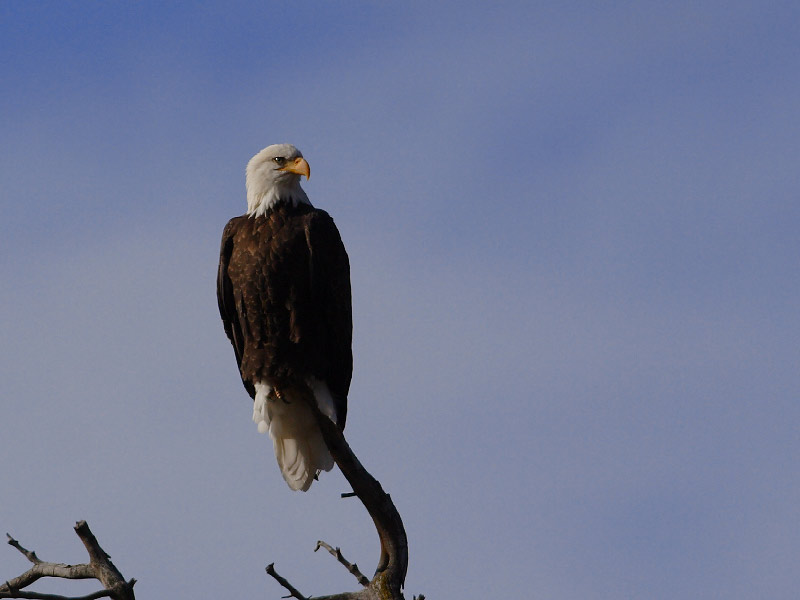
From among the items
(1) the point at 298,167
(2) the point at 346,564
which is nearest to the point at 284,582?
(2) the point at 346,564

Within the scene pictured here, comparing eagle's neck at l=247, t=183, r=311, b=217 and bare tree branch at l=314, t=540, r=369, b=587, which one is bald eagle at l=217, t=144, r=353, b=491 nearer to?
eagle's neck at l=247, t=183, r=311, b=217

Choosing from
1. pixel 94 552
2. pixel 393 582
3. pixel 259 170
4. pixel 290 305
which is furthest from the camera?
pixel 259 170

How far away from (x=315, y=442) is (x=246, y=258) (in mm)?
1050

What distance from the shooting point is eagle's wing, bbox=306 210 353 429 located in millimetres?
6926

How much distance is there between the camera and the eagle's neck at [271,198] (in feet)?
23.6

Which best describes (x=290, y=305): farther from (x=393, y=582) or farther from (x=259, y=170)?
(x=393, y=582)

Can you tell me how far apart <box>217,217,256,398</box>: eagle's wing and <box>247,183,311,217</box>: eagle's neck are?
4.6 inches

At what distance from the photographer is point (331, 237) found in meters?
7.03

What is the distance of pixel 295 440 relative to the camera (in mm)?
7141

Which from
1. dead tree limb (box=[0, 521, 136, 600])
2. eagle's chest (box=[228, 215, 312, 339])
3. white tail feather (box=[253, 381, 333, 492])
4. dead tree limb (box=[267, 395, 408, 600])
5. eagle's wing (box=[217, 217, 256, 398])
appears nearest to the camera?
dead tree limb (box=[0, 521, 136, 600])

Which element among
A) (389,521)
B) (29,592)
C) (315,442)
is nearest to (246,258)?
(315,442)

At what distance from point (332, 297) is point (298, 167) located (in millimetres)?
802

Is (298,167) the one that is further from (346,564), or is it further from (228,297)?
(346,564)

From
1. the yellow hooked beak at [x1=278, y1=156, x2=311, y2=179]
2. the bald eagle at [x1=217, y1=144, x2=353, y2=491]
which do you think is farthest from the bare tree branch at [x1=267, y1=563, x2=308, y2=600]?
the yellow hooked beak at [x1=278, y1=156, x2=311, y2=179]
